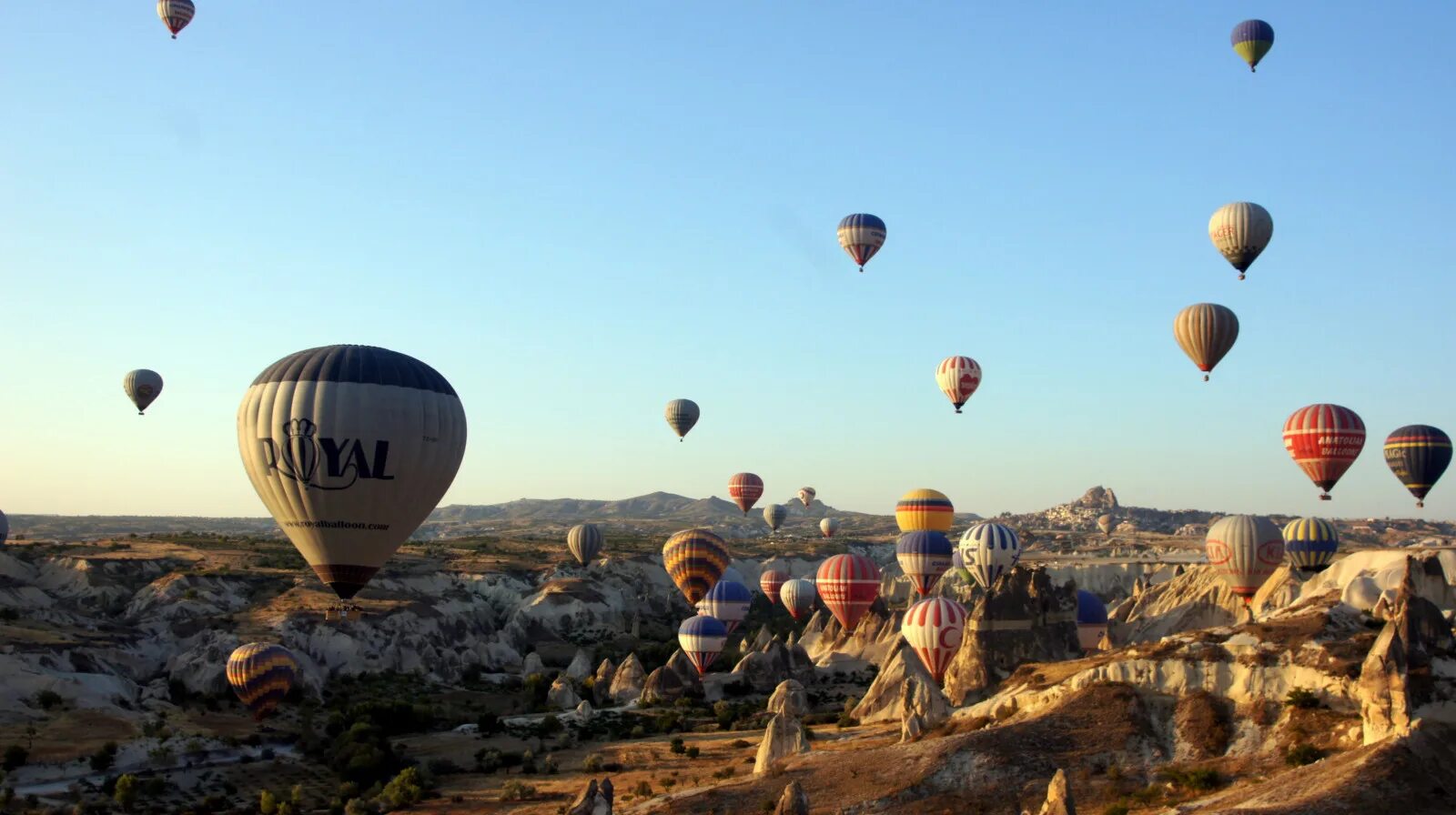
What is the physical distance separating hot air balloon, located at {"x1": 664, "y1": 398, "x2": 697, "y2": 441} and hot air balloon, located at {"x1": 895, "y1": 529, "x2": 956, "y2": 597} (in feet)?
147

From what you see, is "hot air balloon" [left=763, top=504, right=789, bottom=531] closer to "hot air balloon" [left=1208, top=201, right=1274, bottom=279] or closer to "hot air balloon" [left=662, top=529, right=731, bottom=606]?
"hot air balloon" [left=662, top=529, right=731, bottom=606]

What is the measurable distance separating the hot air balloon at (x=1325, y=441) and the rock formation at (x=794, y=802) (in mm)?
42966

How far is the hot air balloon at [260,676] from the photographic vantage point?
200 feet

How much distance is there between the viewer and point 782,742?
145 ft

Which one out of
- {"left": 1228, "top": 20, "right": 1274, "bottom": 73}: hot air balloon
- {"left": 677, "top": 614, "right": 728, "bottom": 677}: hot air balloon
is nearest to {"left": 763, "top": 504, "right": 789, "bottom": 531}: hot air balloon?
{"left": 677, "top": 614, "right": 728, "bottom": 677}: hot air balloon

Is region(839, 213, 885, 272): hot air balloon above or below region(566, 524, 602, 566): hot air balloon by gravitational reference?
above

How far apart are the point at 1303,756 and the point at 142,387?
95852 mm

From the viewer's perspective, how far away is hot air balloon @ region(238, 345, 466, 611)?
137 feet

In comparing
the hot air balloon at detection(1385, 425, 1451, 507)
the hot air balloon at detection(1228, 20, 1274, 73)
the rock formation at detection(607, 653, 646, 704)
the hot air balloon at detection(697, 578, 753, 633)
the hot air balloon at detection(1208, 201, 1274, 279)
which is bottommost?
the rock formation at detection(607, 653, 646, 704)

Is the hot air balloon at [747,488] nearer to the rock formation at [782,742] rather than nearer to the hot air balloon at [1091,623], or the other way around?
the hot air balloon at [1091,623]

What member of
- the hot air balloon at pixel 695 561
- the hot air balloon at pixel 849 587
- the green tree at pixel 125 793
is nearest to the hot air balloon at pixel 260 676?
the green tree at pixel 125 793

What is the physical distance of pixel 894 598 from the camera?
117000 mm

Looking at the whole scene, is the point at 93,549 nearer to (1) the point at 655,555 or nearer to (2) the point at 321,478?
(1) the point at 655,555

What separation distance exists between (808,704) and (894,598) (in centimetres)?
4975
